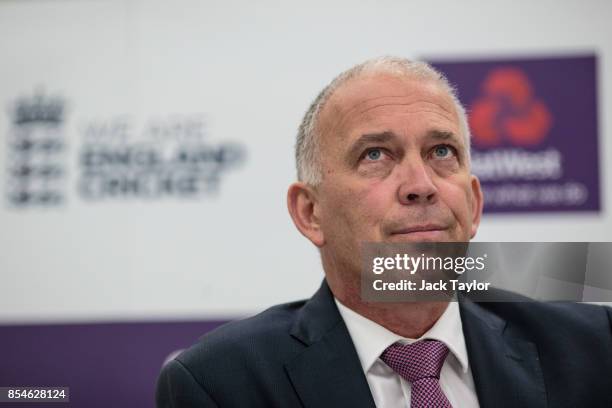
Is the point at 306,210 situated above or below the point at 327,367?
above

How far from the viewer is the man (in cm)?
152

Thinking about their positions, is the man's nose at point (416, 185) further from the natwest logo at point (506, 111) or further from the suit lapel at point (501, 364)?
the natwest logo at point (506, 111)

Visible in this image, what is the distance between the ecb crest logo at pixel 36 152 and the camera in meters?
3.71

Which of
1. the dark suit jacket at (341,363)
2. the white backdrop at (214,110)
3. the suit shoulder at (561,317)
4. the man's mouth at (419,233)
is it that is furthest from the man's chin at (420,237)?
the white backdrop at (214,110)

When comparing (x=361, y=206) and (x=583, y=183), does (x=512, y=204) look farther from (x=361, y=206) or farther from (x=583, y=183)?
(x=361, y=206)

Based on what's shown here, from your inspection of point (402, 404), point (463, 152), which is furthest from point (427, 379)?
point (463, 152)

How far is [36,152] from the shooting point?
3723 mm

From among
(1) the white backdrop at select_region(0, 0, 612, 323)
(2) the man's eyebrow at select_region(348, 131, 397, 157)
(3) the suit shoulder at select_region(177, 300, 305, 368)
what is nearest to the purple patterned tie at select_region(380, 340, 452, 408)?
(3) the suit shoulder at select_region(177, 300, 305, 368)

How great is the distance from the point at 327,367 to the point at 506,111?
2.42 metres

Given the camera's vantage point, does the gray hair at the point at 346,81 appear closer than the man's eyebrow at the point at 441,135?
No

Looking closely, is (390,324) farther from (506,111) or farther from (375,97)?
(506,111)

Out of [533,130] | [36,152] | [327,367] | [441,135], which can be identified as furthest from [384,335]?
[36,152]

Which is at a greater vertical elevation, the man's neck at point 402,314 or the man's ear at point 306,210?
the man's ear at point 306,210

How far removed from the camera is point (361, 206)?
62.7 inches
